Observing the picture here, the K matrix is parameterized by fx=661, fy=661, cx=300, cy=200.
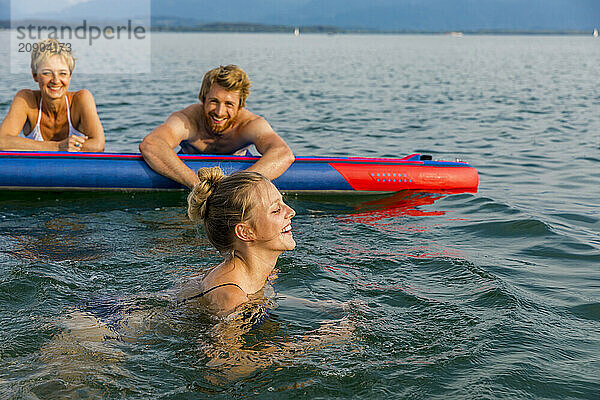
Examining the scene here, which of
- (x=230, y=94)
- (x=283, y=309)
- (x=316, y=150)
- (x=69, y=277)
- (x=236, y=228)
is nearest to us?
(x=236, y=228)

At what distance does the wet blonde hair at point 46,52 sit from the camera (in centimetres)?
671

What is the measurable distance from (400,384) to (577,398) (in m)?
0.89

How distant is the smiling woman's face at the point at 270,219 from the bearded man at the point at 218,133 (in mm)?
2742

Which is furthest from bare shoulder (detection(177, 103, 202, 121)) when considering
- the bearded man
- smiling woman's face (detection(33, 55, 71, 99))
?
smiling woman's face (detection(33, 55, 71, 99))

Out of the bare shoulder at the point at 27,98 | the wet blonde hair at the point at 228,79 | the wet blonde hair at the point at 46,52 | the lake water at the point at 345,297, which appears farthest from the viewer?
the bare shoulder at the point at 27,98

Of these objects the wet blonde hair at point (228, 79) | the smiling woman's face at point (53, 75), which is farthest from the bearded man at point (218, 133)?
the smiling woman's face at point (53, 75)

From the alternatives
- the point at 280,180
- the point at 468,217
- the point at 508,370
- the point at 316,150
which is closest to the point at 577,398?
the point at 508,370

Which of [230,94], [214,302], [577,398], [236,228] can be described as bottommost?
[577,398]

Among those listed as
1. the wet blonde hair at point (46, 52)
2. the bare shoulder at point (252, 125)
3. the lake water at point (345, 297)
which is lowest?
the lake water at point (345, 297)

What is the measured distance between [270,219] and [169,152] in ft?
10.6

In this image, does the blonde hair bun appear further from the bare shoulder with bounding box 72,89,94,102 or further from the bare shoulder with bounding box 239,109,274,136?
the bare shoulder with bounding box 72,89,94,102

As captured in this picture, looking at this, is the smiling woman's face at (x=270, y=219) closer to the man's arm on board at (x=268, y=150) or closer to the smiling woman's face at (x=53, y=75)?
the man's arm on board at (x=268, y=150)

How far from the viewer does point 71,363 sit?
3328mm

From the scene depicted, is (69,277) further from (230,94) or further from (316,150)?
(316,150)
